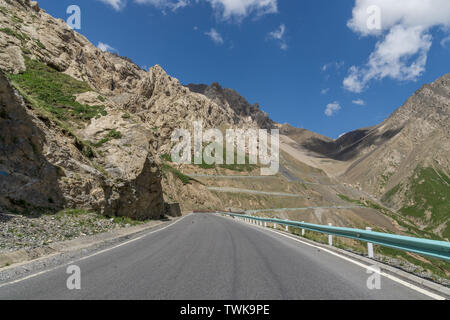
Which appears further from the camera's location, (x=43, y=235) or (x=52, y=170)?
(x=52, y=170)

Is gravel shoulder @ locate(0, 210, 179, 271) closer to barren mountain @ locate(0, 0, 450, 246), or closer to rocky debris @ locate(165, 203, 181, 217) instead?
barren mountain @ locate(0, 0, 450, 246)

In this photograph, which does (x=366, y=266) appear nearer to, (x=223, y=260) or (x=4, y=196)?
(x=223, y=260)

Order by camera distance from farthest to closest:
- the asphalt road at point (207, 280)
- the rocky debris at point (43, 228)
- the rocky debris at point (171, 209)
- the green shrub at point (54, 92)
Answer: the rocky debris at point (171, 209), the green shrub at point (54, 92), the rocky debris at point (43, 228), the asphalt road at point (207, 280)

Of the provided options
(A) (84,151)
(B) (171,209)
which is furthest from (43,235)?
(B) (171,209)

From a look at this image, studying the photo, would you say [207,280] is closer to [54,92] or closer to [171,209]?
[54,92]

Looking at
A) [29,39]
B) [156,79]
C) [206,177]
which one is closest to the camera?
[29,39]

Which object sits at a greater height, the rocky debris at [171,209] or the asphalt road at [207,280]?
the asphalt road at [207,280]

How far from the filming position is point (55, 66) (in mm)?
34812

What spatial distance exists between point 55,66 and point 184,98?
10112 cm

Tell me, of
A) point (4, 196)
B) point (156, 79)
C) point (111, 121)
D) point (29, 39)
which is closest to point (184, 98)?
point (156, 79)

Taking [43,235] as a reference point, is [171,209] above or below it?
below

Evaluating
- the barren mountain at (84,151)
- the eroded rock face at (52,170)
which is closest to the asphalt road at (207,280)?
the eroded rock face at (52,170)

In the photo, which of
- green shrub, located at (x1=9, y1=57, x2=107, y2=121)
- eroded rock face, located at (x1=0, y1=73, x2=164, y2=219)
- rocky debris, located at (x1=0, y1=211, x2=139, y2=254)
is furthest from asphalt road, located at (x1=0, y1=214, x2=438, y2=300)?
green shrub, located at (x1=9, y1=57, x2=107, y2=121)

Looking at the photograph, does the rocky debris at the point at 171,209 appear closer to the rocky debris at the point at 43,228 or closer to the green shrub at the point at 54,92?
the green shrub at the point at 54,92
